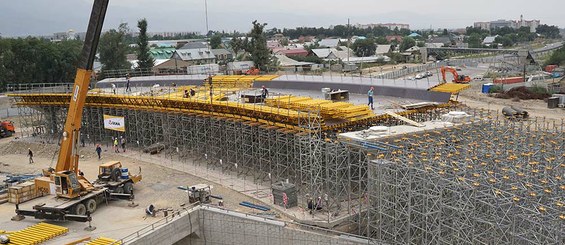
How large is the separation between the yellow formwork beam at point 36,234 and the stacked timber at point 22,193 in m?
3.15

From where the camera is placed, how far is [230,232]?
76.9ft

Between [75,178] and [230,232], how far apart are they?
7.79 metres

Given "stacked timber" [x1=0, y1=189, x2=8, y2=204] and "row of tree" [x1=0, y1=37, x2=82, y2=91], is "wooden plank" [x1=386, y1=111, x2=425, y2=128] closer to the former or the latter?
"stacked timber" [x1=0, y1=189, x2=8, y2=204]

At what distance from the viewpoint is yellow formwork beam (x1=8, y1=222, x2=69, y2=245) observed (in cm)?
2117

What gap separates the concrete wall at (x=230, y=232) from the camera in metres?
21.4

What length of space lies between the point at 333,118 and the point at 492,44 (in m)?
146

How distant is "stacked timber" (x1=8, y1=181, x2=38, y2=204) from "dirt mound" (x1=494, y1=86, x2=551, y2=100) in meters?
46.2

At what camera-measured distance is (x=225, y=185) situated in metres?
28.5

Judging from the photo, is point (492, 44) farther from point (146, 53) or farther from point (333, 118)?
point (333, 118)

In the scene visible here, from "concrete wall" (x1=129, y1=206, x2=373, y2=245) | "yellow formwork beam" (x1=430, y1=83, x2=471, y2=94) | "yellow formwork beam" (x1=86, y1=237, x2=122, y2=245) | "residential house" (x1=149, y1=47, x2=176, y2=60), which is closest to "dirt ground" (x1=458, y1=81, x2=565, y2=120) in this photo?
"yellow formwork beam" (x1=430, y1=83, x2=471, y2=94)

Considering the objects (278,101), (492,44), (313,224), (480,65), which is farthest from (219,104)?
(492,44)

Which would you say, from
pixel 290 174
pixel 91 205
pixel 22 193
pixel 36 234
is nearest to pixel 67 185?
pixel 91 205

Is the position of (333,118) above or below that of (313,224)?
above

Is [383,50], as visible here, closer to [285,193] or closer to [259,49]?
[259,49]
